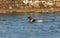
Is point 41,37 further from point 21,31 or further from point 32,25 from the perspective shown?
point 32,25

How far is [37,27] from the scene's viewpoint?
113 ft

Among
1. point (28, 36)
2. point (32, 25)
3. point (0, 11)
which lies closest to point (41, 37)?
point (28, 36)

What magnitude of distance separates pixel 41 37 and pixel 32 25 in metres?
7.44

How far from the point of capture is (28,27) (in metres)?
34.8

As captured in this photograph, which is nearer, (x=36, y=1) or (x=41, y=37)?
(x=41, y=37)

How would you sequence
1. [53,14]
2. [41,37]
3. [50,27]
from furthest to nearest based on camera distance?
[53,14], [50,27], [41,37]

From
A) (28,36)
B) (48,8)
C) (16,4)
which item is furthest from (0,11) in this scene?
(28,36)

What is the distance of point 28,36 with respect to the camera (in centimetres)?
2944

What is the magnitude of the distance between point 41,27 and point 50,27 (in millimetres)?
805

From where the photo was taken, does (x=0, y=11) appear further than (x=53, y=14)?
Yes

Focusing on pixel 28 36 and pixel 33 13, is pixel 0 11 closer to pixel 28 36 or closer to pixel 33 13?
pixel 33 13

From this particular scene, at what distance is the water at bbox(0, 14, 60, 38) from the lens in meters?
30.2

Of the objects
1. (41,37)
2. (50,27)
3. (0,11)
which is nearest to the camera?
(41,37)

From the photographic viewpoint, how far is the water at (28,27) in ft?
98.9
